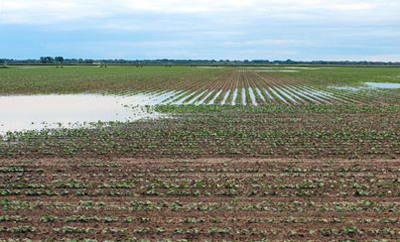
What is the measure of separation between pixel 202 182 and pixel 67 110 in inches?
646

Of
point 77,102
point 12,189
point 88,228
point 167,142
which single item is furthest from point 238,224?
point 77,102

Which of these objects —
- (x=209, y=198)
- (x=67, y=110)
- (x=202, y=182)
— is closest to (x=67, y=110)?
(x=67, y=110)

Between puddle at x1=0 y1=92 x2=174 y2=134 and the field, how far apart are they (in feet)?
6.47

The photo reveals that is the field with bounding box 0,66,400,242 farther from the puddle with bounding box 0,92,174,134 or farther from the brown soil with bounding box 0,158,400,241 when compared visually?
the puddle with bounding box 0,92,174,134

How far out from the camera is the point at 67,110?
81.1 feet

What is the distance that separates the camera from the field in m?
8.00

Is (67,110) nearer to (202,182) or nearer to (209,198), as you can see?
(202,182)

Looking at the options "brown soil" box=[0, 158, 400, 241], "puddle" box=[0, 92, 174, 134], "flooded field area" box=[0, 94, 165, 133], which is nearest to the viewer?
"brown soil" box=[0, 158, 400, 241]

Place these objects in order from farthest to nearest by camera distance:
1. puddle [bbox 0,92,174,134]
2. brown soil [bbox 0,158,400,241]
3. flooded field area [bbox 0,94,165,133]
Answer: flooded field area [bbox 0,94,165,133] < puddle [bbox 0,92,174,134] < brown soil [bbox 0,158,400,241]

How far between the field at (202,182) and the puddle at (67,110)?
1973 mm

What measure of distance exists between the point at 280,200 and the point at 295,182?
1446 millimetres

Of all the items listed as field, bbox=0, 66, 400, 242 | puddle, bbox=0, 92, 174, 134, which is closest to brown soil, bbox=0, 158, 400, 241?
field, bbox=0, 66, 400, 242

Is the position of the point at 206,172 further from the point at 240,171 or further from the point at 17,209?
the point at 17,209

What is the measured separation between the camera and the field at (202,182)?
26.2 feet
